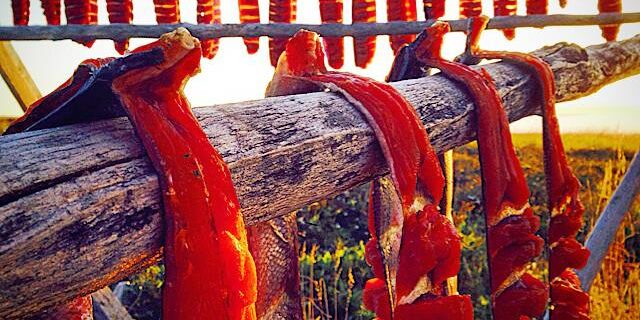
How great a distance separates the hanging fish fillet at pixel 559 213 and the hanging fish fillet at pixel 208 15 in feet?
5.34

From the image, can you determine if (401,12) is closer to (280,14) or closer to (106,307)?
(280,14)

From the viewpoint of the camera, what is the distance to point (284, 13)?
339 cm

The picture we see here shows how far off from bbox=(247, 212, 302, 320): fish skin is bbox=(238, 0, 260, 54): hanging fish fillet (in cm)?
161

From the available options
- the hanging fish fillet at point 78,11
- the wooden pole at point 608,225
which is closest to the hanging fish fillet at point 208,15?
the hanging fish fillet at point 78,11

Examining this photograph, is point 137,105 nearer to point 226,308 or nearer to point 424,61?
point 226,308

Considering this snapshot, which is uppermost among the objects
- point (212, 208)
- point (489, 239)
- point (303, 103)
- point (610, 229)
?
point (303, 103)

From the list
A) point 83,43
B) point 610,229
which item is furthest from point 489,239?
point 610,229

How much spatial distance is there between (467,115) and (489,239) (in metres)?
0.39

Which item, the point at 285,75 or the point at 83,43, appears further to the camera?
the point at 83,43

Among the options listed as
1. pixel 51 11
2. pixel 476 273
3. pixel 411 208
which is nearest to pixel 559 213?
pixel 411 208

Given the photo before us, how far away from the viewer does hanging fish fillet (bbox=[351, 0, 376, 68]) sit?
342 cm

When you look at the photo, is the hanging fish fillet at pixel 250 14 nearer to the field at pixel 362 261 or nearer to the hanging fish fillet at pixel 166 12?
the hanging fish fillet at pixel 166 12

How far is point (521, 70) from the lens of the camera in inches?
90.9

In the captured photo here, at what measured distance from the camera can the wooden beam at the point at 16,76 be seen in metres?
3.25
